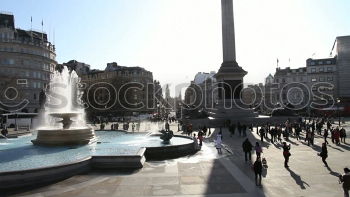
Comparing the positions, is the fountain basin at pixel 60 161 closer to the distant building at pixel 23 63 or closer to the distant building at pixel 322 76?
the distant building at pixel 23 63

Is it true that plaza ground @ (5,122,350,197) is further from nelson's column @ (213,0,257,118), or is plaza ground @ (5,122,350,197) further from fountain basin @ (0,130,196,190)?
nelson's column @ (213,0,257,118)

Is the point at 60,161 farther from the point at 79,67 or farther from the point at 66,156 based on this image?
the point at 79,67

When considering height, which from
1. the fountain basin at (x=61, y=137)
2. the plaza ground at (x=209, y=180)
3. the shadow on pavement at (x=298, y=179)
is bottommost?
the shadow on pavement at (x=298, y=179)

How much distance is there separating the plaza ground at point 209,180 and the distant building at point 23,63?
6646cm

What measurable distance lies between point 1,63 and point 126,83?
3111cm

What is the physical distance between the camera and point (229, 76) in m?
52.6

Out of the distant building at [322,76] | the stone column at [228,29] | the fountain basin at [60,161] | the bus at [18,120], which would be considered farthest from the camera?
the distant building at [322,76]

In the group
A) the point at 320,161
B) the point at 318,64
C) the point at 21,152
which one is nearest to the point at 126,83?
the point at 318,64

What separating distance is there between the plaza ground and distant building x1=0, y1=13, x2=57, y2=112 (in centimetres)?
6646

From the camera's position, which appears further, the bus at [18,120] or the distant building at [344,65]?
the distant building at [344,65]

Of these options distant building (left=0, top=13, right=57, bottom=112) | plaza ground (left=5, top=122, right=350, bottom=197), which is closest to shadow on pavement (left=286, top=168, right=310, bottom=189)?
plaza ground (left=5, top=122, right=350, bottom=197)

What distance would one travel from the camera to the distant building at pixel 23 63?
265 feet

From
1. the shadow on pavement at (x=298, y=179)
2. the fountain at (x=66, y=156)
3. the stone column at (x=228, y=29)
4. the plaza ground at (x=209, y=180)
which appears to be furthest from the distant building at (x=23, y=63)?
the shadow on pavement at (x=298, y=179)

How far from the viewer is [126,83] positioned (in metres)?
96.8
